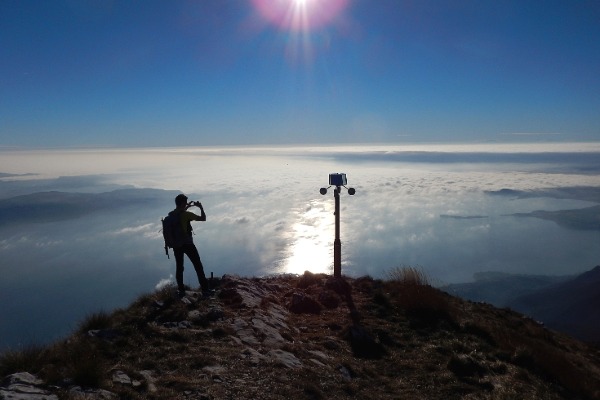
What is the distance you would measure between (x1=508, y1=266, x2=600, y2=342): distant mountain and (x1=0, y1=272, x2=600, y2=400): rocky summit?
229 ft

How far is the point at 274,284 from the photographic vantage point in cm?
1275

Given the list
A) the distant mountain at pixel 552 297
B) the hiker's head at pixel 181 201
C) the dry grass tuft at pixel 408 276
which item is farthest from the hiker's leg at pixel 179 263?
the distant mountain at pixel 552 297

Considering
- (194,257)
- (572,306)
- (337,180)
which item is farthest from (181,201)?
(572,306)

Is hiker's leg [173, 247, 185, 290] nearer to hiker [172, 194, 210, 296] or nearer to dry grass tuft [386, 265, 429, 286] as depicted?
hiker [172, 194, 210, 296]

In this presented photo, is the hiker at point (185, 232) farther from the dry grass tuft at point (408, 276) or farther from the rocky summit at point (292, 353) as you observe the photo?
the dry grass tuft at point (408, 276)

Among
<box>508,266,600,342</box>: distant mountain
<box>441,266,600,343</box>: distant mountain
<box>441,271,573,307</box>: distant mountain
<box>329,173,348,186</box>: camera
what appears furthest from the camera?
<box>441,271,573,307</box>: distant mountain

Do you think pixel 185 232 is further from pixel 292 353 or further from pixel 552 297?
pixel 552 297

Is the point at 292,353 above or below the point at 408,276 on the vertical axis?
above

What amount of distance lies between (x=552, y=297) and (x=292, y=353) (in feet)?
421

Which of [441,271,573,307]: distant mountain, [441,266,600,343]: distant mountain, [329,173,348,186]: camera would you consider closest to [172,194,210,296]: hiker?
[329,173,348,186]: camera

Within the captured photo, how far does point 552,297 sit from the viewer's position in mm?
110875

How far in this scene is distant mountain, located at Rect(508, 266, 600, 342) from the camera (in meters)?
76.4

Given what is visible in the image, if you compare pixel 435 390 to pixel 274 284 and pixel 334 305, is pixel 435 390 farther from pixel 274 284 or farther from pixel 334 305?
pixel 274 284

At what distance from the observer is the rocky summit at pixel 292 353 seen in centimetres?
519
